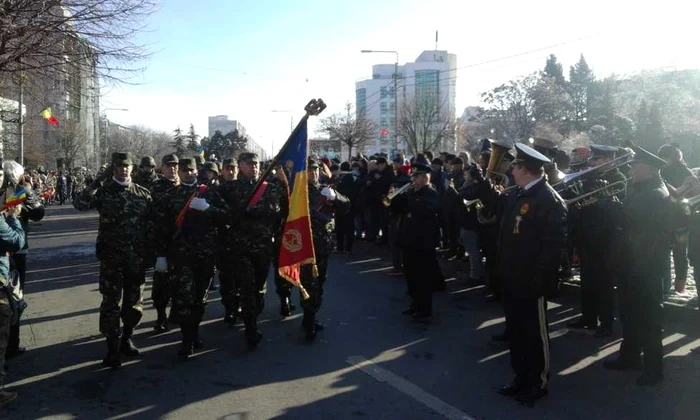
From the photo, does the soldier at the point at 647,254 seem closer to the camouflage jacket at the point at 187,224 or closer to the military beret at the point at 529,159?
the military beret at the point at 529,159

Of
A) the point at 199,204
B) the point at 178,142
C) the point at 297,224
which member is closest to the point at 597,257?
the point at 297,224

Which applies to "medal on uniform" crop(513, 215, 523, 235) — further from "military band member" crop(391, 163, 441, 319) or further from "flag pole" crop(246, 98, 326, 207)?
"military band member" crop(391, 163, 441, 319)

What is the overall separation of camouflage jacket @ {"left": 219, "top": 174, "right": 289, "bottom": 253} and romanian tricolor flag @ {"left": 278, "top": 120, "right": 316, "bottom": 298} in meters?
0.19

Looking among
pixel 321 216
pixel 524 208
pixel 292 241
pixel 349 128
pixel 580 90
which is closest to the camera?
pixel 524 208

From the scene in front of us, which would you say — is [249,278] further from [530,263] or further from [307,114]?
[530,263]

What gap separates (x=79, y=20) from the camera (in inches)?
339

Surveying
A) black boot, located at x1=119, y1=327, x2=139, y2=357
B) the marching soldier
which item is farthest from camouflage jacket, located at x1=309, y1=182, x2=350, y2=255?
the marching soldier

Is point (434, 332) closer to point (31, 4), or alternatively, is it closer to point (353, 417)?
point (353, 417)

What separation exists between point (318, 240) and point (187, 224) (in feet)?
5.13

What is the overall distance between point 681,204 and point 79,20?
856 cm

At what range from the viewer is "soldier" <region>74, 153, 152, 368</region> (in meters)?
5.48

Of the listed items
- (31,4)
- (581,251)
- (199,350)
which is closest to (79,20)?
(31,4)

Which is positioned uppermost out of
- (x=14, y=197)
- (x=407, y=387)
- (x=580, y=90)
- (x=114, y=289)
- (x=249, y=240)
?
(x=580, y=90)

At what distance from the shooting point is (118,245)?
550cm
